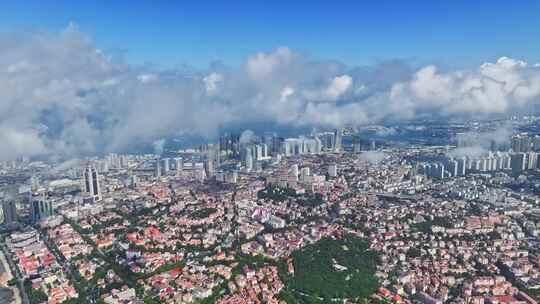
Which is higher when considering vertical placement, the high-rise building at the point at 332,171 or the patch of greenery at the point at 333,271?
the high-rise building at the point at 332,171

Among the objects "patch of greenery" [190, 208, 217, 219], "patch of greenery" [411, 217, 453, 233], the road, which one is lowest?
the road

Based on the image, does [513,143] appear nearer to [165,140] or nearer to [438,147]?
[438,147]

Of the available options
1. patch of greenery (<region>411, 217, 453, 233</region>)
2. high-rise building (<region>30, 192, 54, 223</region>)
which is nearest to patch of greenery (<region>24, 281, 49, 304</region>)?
high-rise building (<region>30, 192, 54, 223</region>)

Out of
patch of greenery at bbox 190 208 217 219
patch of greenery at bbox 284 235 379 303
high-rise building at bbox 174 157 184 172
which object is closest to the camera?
patch of greenery at bbox 284 235 379 303

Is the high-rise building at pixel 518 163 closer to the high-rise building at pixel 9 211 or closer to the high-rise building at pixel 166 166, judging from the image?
the high-rise building at pixel 166 166

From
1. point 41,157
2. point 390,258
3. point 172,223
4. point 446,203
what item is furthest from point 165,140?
point 390,258

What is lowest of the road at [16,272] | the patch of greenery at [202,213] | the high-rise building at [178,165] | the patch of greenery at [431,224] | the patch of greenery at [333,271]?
the road at [16,272]

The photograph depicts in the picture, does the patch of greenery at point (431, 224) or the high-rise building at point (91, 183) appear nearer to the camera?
the patch of greenery at point (431, 224)

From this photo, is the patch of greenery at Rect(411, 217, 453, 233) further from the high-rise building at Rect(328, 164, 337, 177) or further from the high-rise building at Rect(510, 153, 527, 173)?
the high-rise building at Rect(510, 153, 527, 173)

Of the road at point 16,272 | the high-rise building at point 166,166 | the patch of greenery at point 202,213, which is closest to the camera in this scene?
the road at point 16,272

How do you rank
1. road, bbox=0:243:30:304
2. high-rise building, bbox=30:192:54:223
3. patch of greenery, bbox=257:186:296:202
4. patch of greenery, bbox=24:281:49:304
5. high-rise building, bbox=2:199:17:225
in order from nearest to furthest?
patch of greenery, bbox=24:281:49:304, road, bbox=0:243:30:304, high-rise building, bbox=2:199:17:225, high-rise building, bbox=30:192:54:223, patch of greenery, bbox=257:186:296:202

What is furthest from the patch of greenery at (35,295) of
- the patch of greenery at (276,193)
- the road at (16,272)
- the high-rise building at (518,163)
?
the high-rise building at (518,163)
